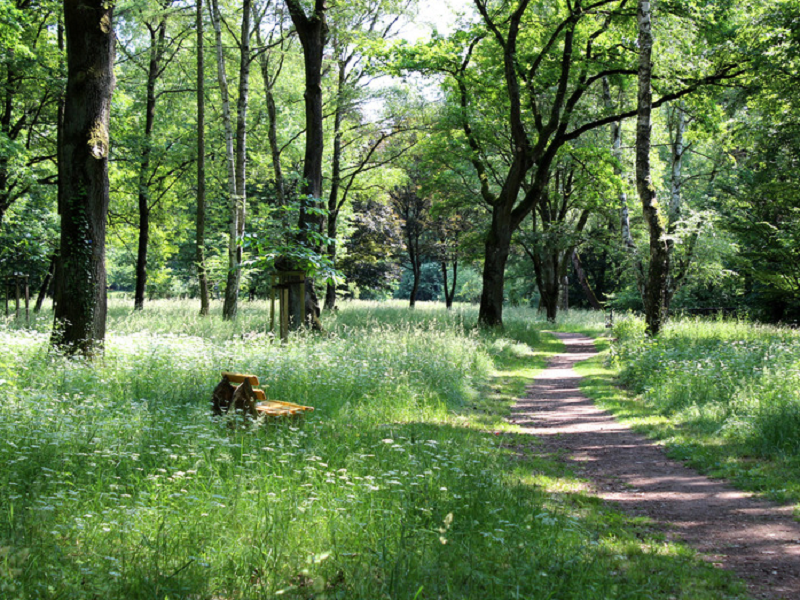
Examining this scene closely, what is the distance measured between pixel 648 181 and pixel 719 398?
6508mm

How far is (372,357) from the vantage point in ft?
33.9

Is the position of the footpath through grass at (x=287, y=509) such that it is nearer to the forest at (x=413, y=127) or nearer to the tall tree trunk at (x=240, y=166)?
the forest at (x=413, y=127)

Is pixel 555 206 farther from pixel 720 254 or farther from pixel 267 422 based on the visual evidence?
pixel 267 422

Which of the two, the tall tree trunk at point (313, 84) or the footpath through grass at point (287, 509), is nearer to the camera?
the footpath through grass at point (287, 509)

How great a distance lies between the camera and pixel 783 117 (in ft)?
47.9

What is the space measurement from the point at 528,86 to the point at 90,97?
13.5 m

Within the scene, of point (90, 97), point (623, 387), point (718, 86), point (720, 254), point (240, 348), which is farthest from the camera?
point (720, 254)

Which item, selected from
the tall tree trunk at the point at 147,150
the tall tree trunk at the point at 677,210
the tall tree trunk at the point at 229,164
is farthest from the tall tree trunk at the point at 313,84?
the tall tree trunk at the point at 677,210

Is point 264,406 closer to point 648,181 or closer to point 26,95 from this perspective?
point 648,181

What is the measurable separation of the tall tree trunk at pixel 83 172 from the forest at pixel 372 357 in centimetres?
4

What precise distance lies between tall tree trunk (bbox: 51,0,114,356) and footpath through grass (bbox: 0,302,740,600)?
41.9 inches

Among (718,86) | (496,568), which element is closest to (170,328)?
(496,568)

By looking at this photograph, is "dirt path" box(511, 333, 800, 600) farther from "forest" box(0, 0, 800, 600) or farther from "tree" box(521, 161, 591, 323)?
"tree" box(521, 161, 591, 323)

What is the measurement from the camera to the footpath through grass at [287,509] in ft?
10.7
